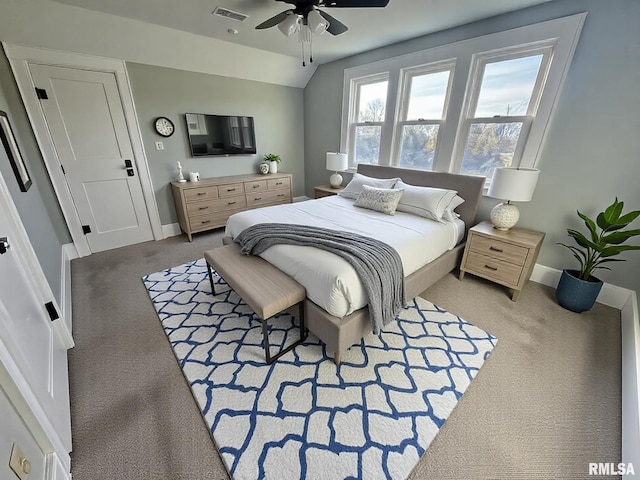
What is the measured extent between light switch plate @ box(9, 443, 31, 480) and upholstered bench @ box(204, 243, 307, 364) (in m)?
0.98

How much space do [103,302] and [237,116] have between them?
3084 millimetres

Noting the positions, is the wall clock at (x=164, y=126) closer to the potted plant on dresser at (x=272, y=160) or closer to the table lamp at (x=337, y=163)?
the potted plant on dresser at (x=272, y=160)

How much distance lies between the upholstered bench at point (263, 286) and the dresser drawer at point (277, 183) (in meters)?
2.27

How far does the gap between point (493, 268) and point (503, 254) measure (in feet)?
0.53

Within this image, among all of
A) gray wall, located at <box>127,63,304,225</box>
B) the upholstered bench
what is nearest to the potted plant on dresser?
gray wall, located at <box>127,63,304,225</box>

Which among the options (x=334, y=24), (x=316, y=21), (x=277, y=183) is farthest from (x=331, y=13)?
(x=277, y=183)

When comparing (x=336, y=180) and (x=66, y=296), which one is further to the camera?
(x=336, y=180)

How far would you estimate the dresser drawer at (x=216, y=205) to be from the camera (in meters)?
3.50

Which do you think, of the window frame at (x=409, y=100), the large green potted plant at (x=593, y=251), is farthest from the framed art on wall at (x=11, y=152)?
the large green potted plant at (x=593, y=251)

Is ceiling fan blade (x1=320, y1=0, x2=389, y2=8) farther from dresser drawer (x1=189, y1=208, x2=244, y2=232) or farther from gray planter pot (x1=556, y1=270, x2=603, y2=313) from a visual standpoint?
dresser drawer (x1=189, y1=208, x2=244, y2=232)

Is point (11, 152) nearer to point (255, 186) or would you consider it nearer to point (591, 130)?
point (255, 186)

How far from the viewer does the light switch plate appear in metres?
0.80

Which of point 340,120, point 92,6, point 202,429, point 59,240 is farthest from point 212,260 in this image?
point 340,120

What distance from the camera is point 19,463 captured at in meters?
0.84
